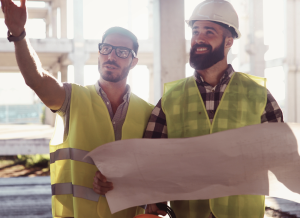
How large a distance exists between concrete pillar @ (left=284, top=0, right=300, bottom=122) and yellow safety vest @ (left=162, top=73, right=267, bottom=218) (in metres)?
14.2

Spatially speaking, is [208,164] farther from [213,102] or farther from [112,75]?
[112,75]

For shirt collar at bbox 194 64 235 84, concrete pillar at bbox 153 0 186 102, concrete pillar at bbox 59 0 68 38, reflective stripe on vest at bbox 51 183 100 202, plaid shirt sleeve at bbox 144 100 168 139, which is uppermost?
concrete pillar at bbox 59 0 68 38

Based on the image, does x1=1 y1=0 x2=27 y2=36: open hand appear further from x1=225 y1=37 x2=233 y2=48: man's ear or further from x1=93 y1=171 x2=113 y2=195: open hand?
x1=225 y1=37 x2=233 y2=48: man's ear

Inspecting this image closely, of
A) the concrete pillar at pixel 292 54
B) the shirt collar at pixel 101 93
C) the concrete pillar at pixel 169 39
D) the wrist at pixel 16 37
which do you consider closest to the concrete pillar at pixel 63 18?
the concrete pillar at pixel 292 54

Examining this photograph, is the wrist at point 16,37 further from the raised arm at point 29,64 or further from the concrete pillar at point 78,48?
the concrete pillar at point 78,48

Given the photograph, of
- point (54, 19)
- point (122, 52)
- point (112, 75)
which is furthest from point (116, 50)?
point (54, 19)

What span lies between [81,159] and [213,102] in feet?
2.48

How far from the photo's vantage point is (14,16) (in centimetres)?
135

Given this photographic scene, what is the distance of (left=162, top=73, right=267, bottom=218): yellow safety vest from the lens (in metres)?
1.67

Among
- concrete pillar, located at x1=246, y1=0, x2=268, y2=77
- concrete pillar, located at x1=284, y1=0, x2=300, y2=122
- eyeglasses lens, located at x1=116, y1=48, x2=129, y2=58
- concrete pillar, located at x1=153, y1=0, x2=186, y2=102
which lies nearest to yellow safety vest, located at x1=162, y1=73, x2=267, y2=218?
eyeglasses lens, located at x1=116, y1=48, x2=129, y2=58

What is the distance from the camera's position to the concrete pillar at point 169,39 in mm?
5117

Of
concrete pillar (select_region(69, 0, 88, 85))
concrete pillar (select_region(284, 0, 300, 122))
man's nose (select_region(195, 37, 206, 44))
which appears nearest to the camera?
man's nose (select_region(195, 37, 206, 44))

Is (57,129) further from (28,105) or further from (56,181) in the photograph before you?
(28,105)

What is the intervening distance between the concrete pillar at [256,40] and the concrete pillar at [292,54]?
4.21 meters
